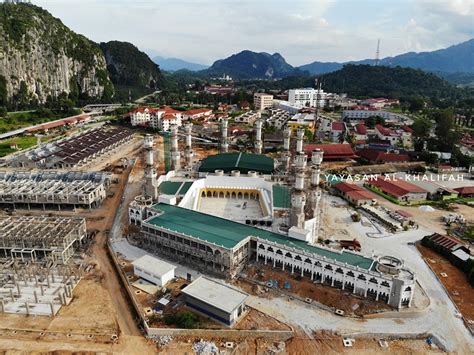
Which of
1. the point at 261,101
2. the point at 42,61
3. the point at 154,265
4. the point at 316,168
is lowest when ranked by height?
the point at 154,265

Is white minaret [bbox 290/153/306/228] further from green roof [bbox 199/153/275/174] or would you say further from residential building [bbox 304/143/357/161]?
residential building [bbox 304/143/357/161]

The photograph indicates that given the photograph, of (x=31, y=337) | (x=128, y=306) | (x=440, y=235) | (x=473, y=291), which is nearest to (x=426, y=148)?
(x=440, y=235)

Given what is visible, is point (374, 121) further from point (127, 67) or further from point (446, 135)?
point (127, 67)

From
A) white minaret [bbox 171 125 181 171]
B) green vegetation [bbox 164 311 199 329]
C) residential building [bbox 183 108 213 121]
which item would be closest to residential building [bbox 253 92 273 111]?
residential building [bbox 183 108 213 121]

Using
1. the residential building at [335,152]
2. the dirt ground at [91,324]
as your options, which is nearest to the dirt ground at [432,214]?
the residential building at [335,152]

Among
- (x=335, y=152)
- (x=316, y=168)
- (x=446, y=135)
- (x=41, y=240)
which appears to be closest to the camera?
(x=41, y=240)

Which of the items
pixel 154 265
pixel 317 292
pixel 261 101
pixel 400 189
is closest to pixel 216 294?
pixel 154 265
